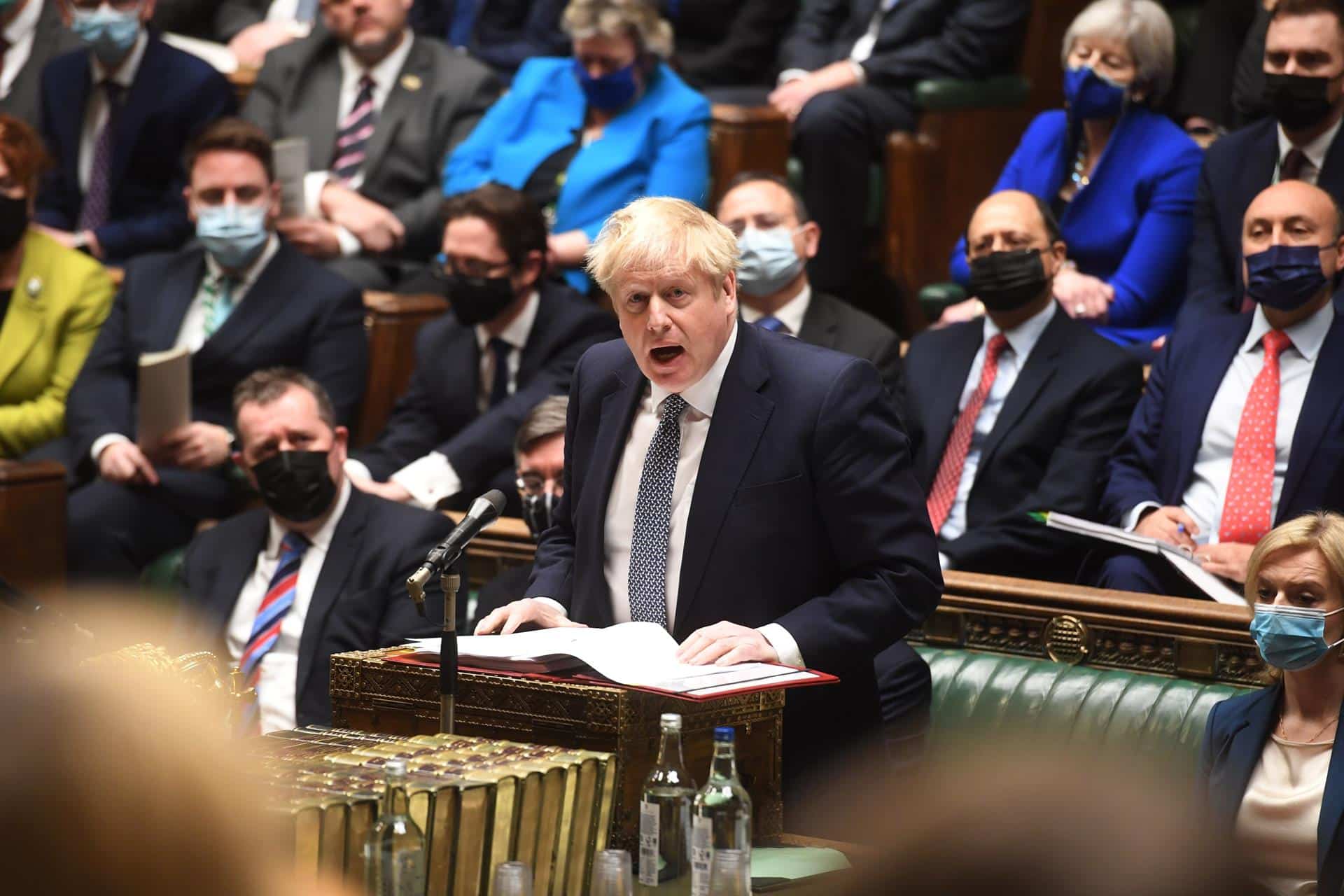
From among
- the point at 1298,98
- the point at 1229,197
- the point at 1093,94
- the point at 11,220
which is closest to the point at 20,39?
the point at 11,220

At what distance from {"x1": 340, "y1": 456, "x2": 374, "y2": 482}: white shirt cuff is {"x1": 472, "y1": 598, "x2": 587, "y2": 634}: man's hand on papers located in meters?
2.16

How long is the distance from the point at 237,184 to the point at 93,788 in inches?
183

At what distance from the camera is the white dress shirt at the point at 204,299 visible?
517 cm

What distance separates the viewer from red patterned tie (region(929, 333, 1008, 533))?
4207mm

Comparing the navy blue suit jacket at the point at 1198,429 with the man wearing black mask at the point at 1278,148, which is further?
the man wearing black mask at the point at 1278,148

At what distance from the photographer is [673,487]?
2615 millimetres

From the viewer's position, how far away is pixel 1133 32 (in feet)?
15.6

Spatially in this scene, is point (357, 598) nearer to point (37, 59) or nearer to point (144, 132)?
point (144, 132)

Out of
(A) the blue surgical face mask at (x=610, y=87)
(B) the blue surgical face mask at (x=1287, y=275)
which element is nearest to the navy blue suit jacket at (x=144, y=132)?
(A) the blue surgical face mask at (x=610, y=87)

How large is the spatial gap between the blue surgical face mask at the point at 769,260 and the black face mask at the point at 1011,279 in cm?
53

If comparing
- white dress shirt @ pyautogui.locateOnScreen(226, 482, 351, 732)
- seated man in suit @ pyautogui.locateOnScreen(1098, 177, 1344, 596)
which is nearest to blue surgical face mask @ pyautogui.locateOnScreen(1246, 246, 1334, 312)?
seated man in suit @ pyautogui.locateOnScreen(1098, 177, 1344, 596)

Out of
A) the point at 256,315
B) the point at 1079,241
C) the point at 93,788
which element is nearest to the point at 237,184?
the point at 256,315

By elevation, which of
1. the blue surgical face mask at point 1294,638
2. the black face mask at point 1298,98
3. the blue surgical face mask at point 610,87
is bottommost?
the blue surgical face mask at point 1294,638

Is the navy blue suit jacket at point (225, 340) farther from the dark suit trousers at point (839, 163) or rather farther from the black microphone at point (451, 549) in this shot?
the black microphone at point (451, 549)
